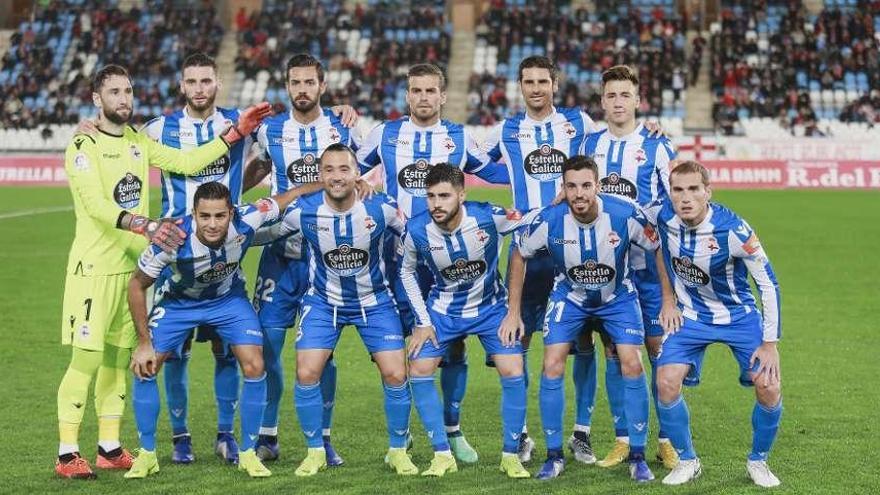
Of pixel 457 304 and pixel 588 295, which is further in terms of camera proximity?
pixel 457 304

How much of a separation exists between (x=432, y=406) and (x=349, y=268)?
2.98ft

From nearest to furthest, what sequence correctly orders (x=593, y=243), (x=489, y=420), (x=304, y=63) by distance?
(x=593, y=243)
(x=304, y=63)
(x=489, y=420)

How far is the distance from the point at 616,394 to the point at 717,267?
1.12 metres

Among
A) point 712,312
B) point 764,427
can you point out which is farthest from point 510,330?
point 764,427

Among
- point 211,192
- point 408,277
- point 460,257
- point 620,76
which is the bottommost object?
point 408,277

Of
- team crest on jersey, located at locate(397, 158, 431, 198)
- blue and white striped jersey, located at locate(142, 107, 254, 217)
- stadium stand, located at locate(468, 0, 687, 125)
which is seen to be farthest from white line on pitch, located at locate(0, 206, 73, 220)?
team crest on jersey, located at locate(397, 158, 431, 198)

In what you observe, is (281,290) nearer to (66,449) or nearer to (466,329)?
(466,329)

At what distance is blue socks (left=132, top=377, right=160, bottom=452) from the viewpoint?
672 centimetres

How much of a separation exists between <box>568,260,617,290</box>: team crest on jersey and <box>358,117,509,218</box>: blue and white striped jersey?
1.02 meters

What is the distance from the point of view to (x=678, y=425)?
650cm

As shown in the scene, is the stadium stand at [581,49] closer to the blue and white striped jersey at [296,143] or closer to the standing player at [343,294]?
the blue and white striped jersey at [296,143]

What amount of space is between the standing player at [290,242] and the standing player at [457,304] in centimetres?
64

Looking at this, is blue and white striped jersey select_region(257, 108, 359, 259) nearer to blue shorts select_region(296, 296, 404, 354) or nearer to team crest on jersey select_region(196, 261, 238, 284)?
team crest on jersey select_region(196, 261, 238, 284)

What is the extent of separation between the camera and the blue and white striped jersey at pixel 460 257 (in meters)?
6.82
